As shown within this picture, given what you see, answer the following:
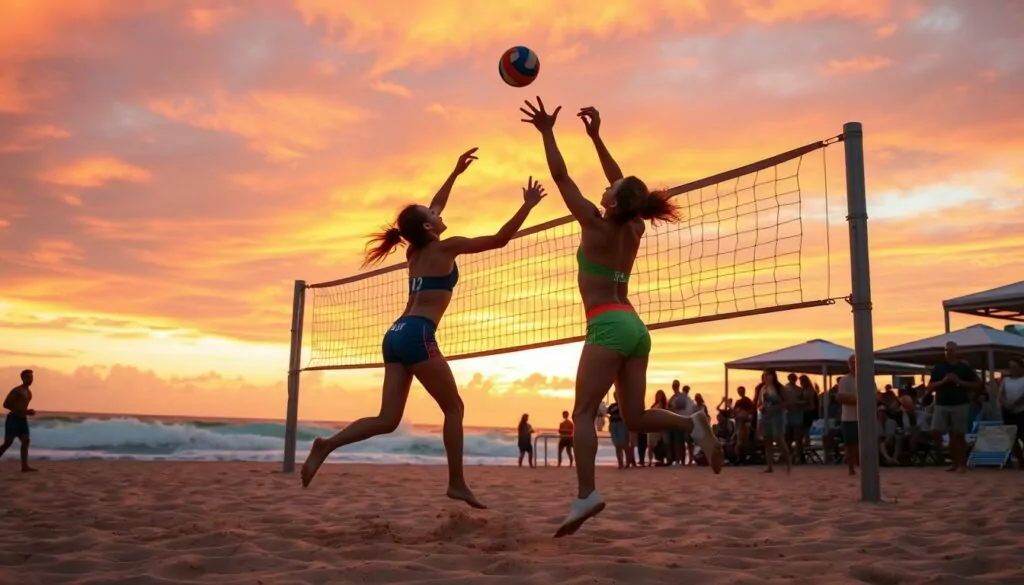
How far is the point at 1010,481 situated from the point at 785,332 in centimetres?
1210

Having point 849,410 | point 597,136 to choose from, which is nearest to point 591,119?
point 597,136

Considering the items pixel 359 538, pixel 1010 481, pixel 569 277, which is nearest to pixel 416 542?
pixel 359 538

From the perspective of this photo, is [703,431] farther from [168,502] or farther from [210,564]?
[168,502]

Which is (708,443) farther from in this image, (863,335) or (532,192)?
(863,335)

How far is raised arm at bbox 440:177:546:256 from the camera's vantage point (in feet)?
14.4

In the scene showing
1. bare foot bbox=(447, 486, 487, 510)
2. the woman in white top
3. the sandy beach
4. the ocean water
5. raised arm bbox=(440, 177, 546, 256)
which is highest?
raised arm bbox=(440, 177, 546, 256)

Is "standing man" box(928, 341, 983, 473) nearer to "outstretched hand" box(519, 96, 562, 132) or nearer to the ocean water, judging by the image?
"outstretched hand" box(519, 96, 562, 132)

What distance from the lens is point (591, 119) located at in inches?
169

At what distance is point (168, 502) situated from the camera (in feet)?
19.0

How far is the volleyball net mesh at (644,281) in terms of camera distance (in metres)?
6.14

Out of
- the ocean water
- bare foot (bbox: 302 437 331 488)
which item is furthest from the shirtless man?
the ocean water

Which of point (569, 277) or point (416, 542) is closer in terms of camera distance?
point (416, 542)

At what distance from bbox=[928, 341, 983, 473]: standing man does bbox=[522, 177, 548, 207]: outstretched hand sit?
679 centimetres

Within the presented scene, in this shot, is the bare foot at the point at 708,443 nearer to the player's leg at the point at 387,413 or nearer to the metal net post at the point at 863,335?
the player's leg at the point at 387,413
